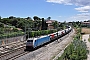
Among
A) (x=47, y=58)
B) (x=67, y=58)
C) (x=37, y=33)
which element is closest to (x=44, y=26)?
(x=37, y=33)

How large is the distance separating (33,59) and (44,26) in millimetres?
80092

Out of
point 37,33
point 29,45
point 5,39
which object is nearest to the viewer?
point 29,45

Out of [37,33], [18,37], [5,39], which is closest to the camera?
[5,39]

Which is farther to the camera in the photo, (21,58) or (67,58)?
(21,58)

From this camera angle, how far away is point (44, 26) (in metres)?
108

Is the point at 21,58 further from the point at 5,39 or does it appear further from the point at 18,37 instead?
the point at 18,37

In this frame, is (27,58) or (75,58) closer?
(75,58)

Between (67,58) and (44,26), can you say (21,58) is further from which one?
(44,26)

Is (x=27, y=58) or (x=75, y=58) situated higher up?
(x=75, y=58)

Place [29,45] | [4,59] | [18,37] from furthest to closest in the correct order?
[18,37], [29,45], [4,59]

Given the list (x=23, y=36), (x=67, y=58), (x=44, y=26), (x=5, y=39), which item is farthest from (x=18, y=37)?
(x=44, y=26)

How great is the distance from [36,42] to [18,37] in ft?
62.9

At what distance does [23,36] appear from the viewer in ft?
194

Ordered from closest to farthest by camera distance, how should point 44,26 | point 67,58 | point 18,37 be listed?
point 67,58, point 18,37, point 44,26
